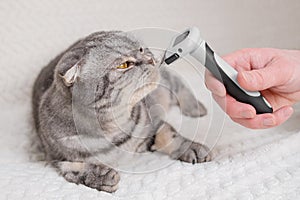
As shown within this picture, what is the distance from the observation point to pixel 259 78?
0.97 m

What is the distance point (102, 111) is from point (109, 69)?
10cm

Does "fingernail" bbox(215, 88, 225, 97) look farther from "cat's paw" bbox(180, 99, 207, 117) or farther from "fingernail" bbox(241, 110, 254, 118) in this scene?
"cat's paw" bbox(180, 99, 207, 117)

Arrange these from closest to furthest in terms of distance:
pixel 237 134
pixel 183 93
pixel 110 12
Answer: pixel 237 134 < pixel 183 93 < pixel 110 12

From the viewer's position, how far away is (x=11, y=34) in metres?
1.50

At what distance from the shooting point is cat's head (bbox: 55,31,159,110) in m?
0.99

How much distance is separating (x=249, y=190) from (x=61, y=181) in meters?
0.40

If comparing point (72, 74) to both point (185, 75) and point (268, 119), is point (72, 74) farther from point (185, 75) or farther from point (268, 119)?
point (268, 119)

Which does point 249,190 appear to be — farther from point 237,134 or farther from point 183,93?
point 183,93

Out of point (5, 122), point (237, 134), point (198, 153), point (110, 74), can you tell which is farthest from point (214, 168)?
point (5, 122)

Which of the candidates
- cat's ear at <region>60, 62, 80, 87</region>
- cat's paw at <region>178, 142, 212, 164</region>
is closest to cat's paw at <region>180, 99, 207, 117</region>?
cat's paw at <region>178, 142, 212, 164</region>

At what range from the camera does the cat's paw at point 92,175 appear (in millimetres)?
1029

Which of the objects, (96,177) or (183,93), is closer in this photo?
(96,177)

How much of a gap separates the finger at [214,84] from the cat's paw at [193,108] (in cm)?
27

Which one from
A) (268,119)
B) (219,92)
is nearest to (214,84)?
(219,92)
